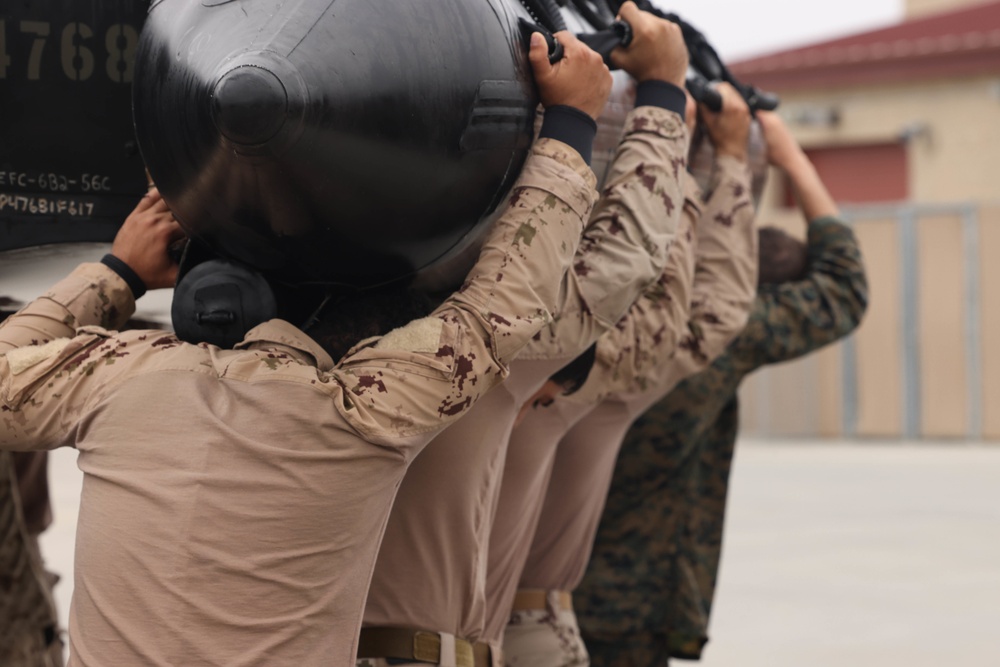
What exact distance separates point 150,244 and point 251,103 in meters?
0.61

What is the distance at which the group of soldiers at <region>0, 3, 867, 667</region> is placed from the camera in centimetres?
204

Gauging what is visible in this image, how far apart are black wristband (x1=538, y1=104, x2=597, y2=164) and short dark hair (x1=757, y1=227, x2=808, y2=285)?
6.47 ft

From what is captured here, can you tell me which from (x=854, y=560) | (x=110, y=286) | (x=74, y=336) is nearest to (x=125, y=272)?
(x=110, y=286)

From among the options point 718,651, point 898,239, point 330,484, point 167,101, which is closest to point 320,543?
point 330,484

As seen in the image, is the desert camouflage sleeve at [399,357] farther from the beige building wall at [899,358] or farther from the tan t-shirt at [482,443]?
the beige building wall at [899,358]

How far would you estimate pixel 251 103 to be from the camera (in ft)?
6.40

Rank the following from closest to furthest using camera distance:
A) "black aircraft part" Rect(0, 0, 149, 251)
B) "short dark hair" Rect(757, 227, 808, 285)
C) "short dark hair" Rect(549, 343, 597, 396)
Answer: "black aircraft part" Rect(0, 0, 149, 251) → "short dark hair" Rect(549, 343, 597, 396) → "short dark hair" Rect(757, 227, 808, 285)

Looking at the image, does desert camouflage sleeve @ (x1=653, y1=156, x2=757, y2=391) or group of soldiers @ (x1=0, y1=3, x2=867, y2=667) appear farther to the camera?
desert camouflage sleeve @ (x1=653, y1=156, x2=757, y2=391)

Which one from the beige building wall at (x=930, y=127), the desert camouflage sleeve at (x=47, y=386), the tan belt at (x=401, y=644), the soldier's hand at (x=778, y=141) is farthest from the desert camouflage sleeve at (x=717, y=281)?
the beige building wall at (x=930, y=127)

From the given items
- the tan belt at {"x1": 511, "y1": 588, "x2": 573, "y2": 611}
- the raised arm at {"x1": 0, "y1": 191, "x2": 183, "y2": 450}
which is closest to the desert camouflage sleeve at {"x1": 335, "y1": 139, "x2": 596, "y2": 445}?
the raised arm at {"x1": 0, "y1": 191, "x2": 183, "y2": 450}

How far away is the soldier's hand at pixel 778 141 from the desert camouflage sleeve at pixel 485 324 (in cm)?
195

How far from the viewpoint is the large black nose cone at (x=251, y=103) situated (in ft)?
6.40

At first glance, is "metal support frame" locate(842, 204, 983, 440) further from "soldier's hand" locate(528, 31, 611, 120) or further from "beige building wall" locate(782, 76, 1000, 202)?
"soldier's hand" locate(528, 31, 611, 120)

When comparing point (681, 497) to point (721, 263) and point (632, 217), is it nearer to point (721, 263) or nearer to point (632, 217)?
point (721, 263)
